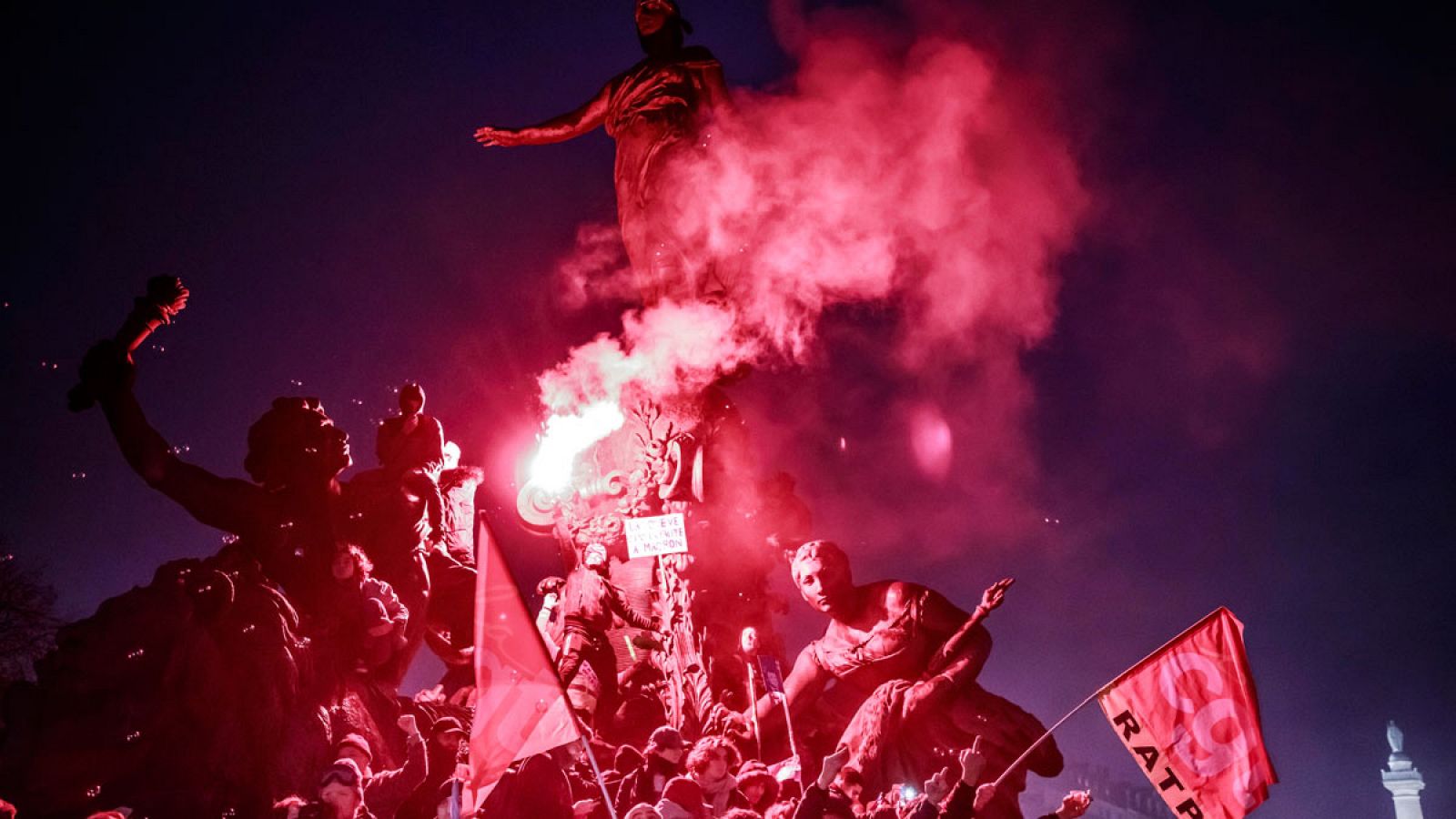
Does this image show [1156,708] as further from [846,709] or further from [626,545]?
[626,545]

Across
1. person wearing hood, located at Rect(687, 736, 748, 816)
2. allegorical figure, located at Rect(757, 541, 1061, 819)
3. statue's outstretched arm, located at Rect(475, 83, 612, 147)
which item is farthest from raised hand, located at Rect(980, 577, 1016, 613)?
statue's outstretched arm, located at Rect(475, 83, 612, 147)

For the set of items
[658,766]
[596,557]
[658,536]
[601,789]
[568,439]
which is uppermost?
[568,439]

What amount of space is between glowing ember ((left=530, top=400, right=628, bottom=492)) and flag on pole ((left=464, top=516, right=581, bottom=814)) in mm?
9814

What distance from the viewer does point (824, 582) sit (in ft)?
48.8

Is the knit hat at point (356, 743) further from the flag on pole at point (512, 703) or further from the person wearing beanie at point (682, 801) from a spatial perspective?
the person wearing beanie at point (682, 801)

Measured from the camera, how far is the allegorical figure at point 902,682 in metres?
13.1

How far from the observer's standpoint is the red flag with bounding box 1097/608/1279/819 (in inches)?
348

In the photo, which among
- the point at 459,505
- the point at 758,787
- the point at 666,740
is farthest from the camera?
the point at 459,505

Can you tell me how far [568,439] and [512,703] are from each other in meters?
10.4

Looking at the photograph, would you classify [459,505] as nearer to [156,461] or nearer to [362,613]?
[362,613]

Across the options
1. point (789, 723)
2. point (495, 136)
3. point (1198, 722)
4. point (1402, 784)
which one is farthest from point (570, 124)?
point (1402, 784)

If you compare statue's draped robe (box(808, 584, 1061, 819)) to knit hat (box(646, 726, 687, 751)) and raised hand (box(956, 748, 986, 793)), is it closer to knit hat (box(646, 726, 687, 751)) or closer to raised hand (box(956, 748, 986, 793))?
knit hat (box(646, 726, 687, 751))

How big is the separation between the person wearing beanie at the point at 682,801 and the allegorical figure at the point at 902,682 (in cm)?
525

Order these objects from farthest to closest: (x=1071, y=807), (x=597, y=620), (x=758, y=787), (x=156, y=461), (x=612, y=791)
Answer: (x=597, y=620) < (x=612, y=791) < (x=758, y=787) < (x=156, y=461) < (x=1071, y=807)
